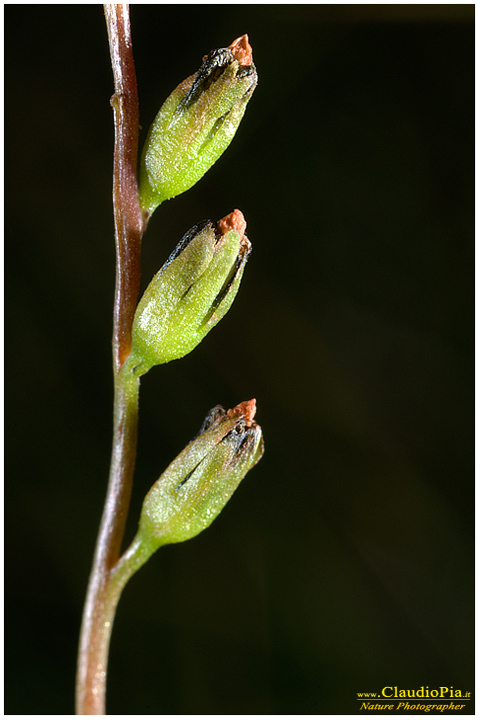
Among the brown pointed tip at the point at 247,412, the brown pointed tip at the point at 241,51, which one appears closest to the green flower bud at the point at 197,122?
the brown pointed tip at the point at 241,51

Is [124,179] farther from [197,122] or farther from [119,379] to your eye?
[119,379]

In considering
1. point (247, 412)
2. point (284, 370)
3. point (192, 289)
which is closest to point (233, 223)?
point (192, 289)

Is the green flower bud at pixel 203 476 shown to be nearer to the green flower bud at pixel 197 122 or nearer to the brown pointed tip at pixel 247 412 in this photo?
the brown pointed tip at pixel 247 412

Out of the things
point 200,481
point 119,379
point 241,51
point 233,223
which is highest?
point 241,51

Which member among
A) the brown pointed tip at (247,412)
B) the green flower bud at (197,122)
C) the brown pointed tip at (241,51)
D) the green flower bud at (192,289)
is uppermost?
the brown pointed tip at (241,51)

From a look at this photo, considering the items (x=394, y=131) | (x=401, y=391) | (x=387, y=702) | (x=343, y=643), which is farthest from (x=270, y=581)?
(x=394, y=131)

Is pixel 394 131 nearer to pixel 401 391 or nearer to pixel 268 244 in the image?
pixel 268 244
